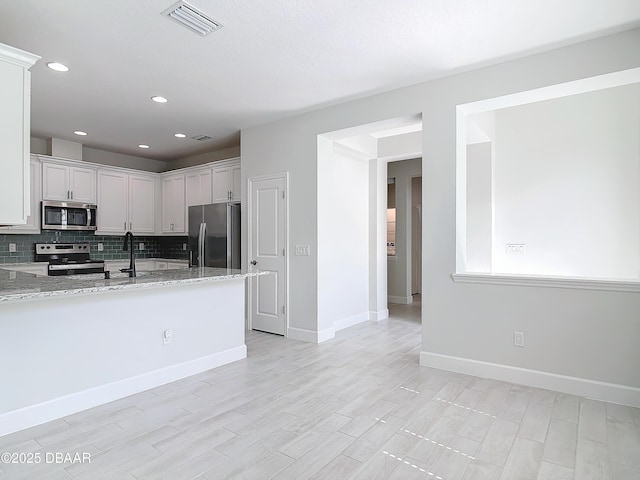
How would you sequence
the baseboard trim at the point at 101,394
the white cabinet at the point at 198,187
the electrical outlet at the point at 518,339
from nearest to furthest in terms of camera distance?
the baseboard trim at the point at 101,394, the electrical outlet at the point at 518,339, the white cabinet at the point at 198,187

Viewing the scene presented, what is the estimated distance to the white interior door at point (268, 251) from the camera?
4.81 m

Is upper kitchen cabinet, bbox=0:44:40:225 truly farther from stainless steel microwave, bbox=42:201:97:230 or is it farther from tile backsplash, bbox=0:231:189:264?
tile backsplash, bbox=0:231:189:264

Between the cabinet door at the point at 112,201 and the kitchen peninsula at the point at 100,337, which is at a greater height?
the cabinet door at the point at 112,201

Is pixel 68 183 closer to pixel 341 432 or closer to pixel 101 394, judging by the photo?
pixel 101 394

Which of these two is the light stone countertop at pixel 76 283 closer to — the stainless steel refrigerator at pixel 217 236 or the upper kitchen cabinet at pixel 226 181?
the stainless steel refrigerator at pixel 217 236

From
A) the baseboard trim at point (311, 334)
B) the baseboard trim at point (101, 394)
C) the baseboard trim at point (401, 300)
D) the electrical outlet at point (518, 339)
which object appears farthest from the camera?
the baseboard trim at point (401, 300)

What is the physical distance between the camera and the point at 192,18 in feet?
8.58

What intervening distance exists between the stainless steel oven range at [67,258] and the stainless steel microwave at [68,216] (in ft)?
1.41

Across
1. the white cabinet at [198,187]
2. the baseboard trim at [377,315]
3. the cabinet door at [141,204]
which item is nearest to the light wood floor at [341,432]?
the baseboard trim at [377,315]

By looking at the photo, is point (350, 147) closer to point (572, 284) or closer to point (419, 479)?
point (572, 284)

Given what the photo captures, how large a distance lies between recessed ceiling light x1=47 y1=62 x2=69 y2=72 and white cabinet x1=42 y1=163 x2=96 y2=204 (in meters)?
2.68

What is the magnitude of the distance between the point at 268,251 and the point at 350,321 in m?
1.55

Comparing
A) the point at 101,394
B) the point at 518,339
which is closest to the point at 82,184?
Result: the point at 101,394


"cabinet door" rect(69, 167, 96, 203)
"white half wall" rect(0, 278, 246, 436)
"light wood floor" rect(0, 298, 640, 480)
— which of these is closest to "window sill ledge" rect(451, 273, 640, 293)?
"light wood floor" rect(0, 298, 640, 480)
